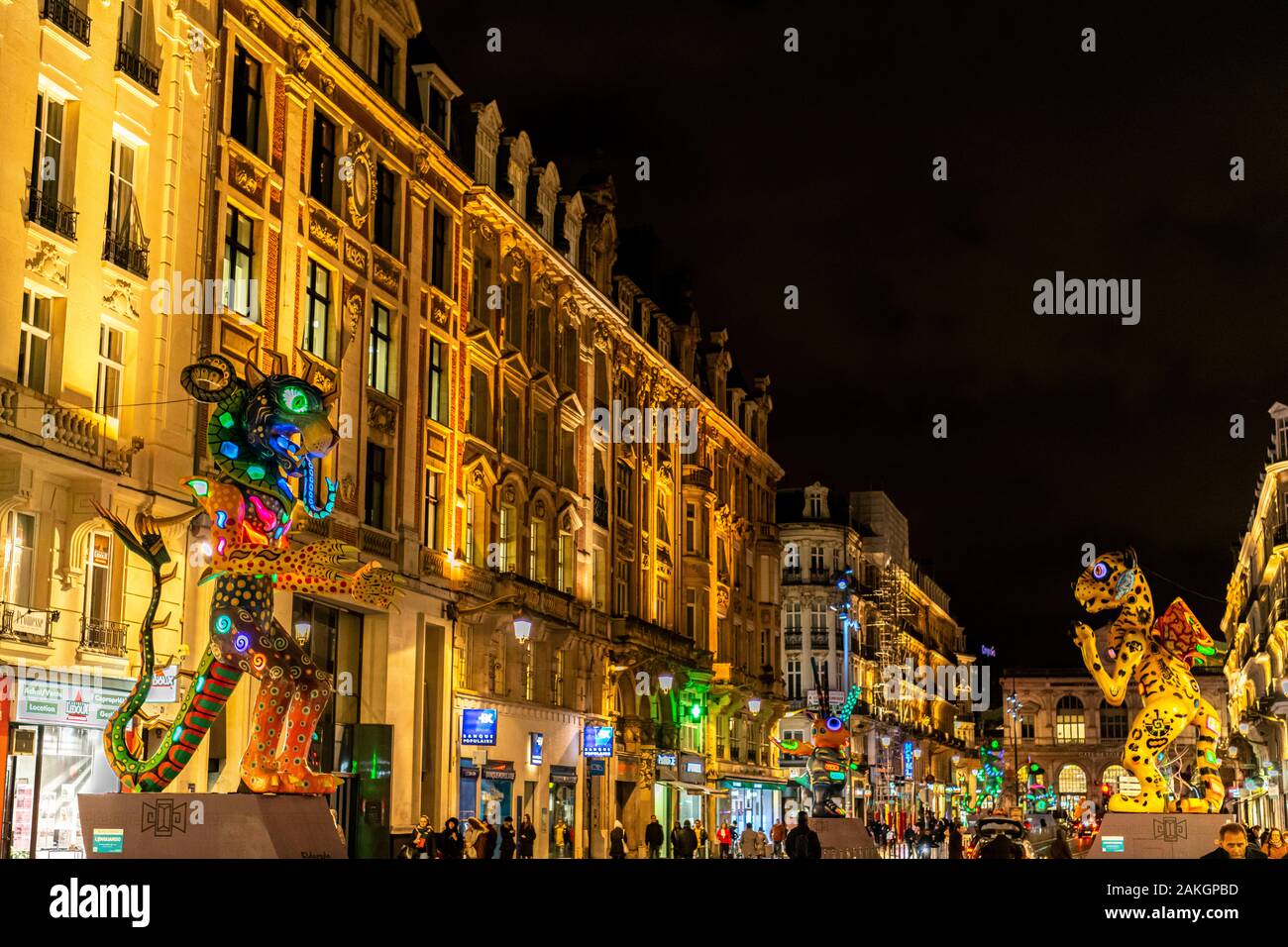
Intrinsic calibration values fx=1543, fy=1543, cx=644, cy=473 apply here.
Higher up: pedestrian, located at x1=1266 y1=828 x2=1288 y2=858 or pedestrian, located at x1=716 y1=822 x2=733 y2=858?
pedestrian, located at x1=1266 y1=828 x2=1288 y2=858

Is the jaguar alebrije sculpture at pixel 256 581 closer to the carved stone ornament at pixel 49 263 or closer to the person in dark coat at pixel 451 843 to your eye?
the carved stone ornament at pixel 49 263

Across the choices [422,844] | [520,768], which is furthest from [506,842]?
[520,768]

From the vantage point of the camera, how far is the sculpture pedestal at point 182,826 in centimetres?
1327

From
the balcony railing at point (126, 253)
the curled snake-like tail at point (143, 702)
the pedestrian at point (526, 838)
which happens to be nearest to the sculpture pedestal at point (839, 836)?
the pedestrian at point (526, 838)

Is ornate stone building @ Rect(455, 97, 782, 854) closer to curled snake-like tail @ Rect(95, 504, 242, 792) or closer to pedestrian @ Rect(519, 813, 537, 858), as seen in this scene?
pedestrian @ Rect(519, 813, 537, 858)

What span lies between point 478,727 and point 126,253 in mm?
14327

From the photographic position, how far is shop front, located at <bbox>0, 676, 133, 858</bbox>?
22.0 m

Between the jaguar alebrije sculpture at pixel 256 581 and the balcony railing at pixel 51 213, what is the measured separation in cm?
941

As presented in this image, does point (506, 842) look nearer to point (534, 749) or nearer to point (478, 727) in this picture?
point (478, 727)

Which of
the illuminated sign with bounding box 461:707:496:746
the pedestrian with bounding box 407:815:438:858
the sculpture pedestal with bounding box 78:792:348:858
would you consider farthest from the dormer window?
the sculpture pedestal with bounding box 78:792:348:858

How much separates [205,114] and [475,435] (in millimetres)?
13230

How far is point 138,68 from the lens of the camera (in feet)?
85.3

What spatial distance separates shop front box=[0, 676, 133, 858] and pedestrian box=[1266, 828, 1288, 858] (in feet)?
51.5

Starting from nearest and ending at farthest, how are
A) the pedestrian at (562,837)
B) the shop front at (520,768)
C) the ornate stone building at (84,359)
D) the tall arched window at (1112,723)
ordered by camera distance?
the ornate stone building at (84,359) < the shop front at (520,768) < the pedestrian at (562,837) < the tall arched window at (1112,723)
